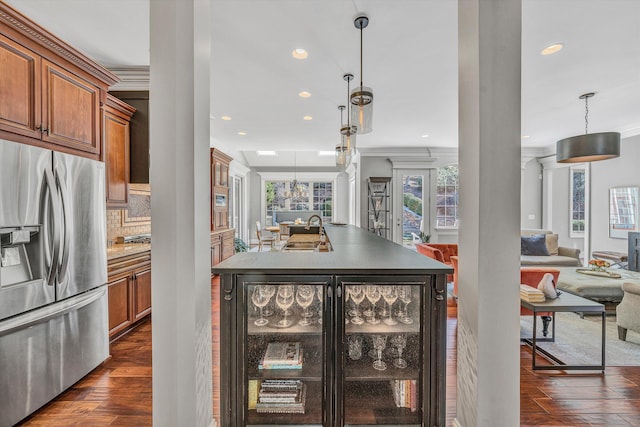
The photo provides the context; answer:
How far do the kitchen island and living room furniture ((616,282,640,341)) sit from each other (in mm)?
2482

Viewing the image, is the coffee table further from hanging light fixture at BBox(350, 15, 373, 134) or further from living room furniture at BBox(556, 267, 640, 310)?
hanging light fixture at BBox(350, 15, 373, 134)

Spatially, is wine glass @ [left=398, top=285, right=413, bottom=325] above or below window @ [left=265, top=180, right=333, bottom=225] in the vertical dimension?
below

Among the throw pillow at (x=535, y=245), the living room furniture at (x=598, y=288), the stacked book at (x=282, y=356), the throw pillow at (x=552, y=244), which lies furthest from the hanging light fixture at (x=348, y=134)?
the throw pillow at (x=552, y=244)

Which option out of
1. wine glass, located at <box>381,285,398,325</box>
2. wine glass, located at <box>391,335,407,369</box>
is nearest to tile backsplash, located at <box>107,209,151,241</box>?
wine glass, located at <box>381,285,398,325</box>

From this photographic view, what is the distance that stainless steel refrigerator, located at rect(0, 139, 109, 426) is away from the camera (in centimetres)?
160

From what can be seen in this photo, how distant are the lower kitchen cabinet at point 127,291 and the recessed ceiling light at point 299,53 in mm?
2544

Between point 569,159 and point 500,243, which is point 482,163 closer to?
point 500,243

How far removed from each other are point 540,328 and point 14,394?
14.5ft

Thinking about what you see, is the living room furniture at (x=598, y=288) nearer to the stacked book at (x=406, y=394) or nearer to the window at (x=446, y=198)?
the stacked book at (x=406, y=394)

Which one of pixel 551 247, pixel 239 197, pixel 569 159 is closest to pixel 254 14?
pixel 569 159

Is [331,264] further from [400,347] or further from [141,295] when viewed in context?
[141,295]

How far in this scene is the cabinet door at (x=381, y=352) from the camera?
1.51 meters

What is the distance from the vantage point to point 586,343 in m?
2.70

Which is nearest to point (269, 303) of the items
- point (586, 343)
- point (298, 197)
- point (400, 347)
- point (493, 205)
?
point (400, 347)
